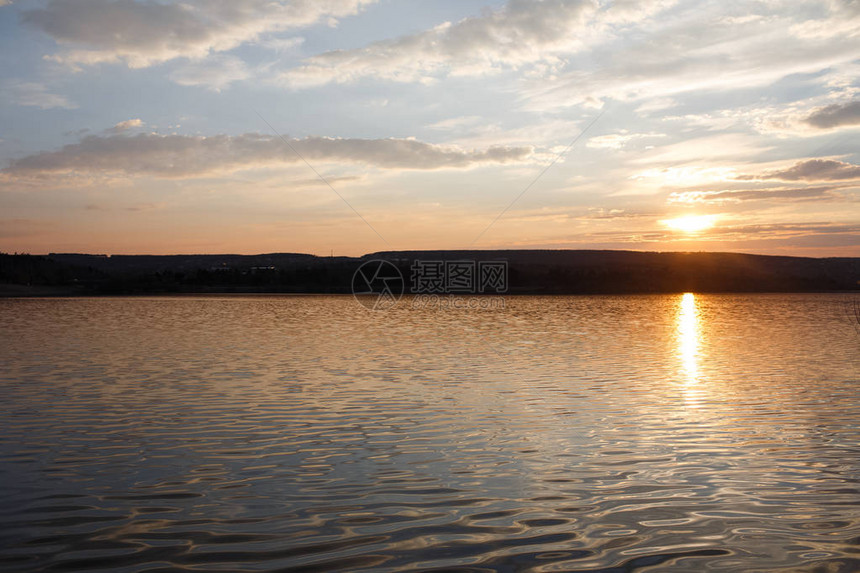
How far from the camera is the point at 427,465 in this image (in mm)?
8641

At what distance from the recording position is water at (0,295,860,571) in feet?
19.4

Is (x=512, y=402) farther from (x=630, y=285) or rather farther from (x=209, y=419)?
(x=630, y=285)

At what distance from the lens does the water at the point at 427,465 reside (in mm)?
5914

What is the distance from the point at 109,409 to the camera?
12141 mm

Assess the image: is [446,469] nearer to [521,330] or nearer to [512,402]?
[512,402]

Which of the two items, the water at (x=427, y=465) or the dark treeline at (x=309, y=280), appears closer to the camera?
the water at (x=427, y=465)

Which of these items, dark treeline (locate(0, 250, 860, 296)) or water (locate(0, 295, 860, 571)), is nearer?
water (locate(0, 295, 860, 571))

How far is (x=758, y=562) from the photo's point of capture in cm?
566

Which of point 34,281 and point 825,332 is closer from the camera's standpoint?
point 825,332

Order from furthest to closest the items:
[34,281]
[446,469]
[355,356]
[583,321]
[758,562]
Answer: [34,281] → [583,321] → [355,356] → [446,469] → [758,562]

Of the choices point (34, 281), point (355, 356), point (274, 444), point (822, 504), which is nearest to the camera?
point (822, 504)

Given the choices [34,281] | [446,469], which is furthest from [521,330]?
[34,281]

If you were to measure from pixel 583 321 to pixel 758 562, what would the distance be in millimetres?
32838

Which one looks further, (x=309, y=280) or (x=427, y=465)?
(x=309, y=280)
